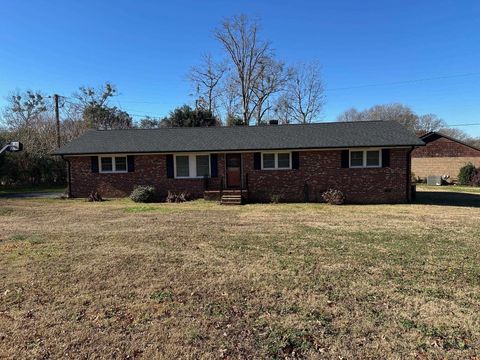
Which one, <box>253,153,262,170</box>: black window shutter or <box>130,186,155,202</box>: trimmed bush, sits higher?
<box>253,153,262,170</box>: black window shutter

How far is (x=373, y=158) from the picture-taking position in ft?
50.6

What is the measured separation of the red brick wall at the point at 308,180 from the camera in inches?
602

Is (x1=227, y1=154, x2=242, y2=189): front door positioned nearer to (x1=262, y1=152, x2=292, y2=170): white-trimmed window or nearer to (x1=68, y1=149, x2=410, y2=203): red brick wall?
(x1=68, y1=149, x2=410, y2=203): red brick wall

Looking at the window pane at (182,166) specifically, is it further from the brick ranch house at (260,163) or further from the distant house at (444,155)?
the distant house at (444,155)

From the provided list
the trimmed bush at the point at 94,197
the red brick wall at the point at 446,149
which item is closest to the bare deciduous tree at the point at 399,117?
the red brick wall at the point at 446,149

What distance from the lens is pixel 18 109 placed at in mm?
36594

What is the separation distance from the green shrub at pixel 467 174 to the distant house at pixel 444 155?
110 centimetres

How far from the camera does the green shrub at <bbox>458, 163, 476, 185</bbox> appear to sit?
2612 cm

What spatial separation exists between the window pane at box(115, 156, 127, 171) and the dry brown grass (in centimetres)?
819

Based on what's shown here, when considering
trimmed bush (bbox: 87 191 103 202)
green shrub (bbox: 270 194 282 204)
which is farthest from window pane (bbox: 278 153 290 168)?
trimmed bush (bbox: 87 191 103 202)

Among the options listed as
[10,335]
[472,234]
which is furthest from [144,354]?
[472,234]

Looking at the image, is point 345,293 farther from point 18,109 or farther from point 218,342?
point 18,109

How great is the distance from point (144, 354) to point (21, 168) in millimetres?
26633

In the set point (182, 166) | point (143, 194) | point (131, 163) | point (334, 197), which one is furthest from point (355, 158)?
point (131, 163)
